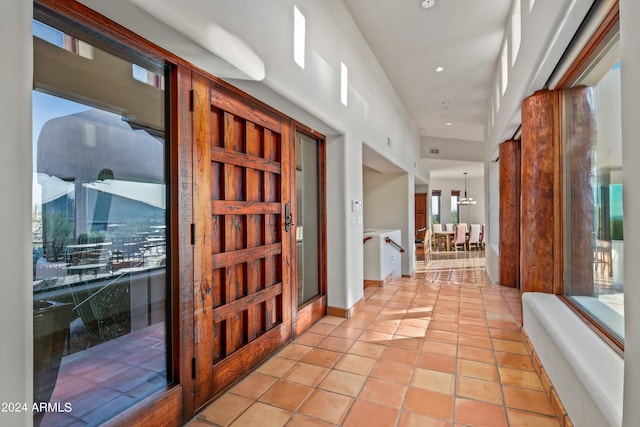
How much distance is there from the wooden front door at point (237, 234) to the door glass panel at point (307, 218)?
29 centimetres

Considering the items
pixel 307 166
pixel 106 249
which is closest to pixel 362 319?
pixel 307 166

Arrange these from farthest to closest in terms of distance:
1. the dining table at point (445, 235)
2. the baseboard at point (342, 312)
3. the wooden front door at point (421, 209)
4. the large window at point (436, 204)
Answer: the large window at point (436, 204) → the wooden front door at point (421, 209) → the dining table at point (445, 235) → the baseboard at point (342, 312)

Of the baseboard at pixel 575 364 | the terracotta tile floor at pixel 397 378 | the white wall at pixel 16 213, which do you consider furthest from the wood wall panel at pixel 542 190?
the white wall at pixel 16 213

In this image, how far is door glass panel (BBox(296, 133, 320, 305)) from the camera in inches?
132

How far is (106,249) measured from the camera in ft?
5.08

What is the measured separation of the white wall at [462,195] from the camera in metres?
14.5

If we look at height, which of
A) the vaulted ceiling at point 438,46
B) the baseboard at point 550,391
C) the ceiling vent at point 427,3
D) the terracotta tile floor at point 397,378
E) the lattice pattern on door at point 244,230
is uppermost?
the vaulted ceiling at point 438,46

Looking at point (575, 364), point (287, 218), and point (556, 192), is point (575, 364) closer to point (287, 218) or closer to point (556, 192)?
point (556, 192)

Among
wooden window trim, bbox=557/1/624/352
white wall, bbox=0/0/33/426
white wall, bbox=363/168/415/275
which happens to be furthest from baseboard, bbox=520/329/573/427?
white wall, bbox=363/168/415/275

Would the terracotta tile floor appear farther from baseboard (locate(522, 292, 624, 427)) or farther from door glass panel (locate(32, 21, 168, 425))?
door glass panel (locate(32, 21, 168, 425))

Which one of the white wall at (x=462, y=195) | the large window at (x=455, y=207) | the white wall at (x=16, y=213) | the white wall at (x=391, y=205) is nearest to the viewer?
the white wall at (x=16, y=213)

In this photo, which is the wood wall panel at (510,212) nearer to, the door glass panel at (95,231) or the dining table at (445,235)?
the door glass panel at (95,231)

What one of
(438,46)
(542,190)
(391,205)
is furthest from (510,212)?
(438,46)

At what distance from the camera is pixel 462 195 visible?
14883 mm
